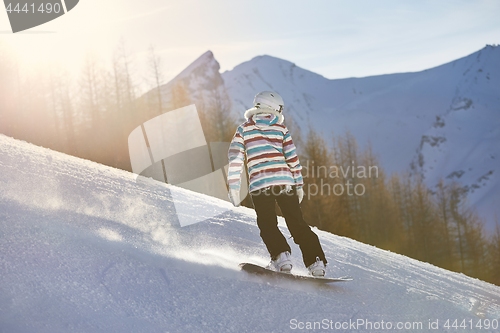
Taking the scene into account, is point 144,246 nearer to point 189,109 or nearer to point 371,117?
point 189,109

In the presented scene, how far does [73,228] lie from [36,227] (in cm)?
35

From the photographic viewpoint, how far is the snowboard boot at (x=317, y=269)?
4.95 metres

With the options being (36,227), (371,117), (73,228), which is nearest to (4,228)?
(36,227)

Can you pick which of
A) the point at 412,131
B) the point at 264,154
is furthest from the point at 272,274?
the point at 412,131

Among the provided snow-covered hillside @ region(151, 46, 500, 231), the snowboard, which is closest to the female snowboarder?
the snowboard

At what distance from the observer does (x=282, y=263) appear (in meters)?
4.85

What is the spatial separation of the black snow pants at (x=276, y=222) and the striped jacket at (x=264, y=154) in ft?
0.39

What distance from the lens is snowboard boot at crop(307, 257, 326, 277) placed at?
4945mm

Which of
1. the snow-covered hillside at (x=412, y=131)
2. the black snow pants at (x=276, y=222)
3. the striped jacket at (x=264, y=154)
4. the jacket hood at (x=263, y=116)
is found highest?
the jacket hood at (x=263, y=116)

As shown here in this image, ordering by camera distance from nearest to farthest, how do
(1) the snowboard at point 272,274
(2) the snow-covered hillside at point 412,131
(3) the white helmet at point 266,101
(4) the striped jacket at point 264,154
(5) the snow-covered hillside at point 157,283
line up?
(5) the snow-covered hillside at point 157,283 < (1) the snowboard at point 272,274 < (4) the striped jacket at point 264,154 < (3) the white helmet at point 266,101 < (2) the snow-covered hillside at point 412,131

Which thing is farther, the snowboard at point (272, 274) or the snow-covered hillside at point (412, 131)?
the snow-covered hillside at point (412, 131)

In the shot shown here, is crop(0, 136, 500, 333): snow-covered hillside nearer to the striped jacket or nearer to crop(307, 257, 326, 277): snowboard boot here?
crop(307, 257, 326, 277): snowboard boot
